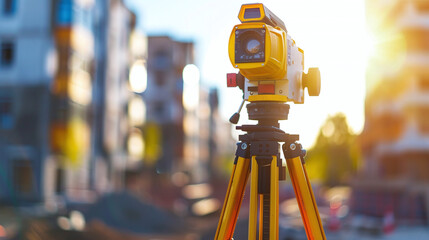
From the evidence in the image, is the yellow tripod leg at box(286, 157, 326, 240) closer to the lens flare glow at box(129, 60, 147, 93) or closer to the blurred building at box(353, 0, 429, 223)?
the blurred building at box(353, 0, 429, 223)

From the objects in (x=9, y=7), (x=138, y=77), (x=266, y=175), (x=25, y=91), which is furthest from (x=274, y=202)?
(x=138, y=77)

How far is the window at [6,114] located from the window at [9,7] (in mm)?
4052

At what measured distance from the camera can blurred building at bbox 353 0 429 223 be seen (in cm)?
2361

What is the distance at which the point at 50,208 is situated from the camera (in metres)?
21.8

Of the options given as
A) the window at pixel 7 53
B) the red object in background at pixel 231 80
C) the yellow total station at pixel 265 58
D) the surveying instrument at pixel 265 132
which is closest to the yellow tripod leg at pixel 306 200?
the surveying instrument at pixel 265 132

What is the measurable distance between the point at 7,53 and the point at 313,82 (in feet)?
74.5

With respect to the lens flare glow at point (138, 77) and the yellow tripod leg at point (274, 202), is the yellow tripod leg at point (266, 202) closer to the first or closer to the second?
the yellow tripod leg at point (274, 202)

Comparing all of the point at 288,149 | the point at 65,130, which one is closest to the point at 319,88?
the point at 288,149

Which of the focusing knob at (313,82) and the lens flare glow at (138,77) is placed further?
the lens flare glow at (138,77)

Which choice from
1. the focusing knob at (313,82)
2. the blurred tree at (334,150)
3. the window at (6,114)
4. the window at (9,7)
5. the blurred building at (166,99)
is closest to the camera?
the focusing knob at (313,82)

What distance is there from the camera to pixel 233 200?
349 cm

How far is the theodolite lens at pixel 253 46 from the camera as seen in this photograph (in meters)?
3.35

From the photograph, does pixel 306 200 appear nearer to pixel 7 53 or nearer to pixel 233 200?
pixel 233 200

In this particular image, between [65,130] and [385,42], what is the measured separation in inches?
639
